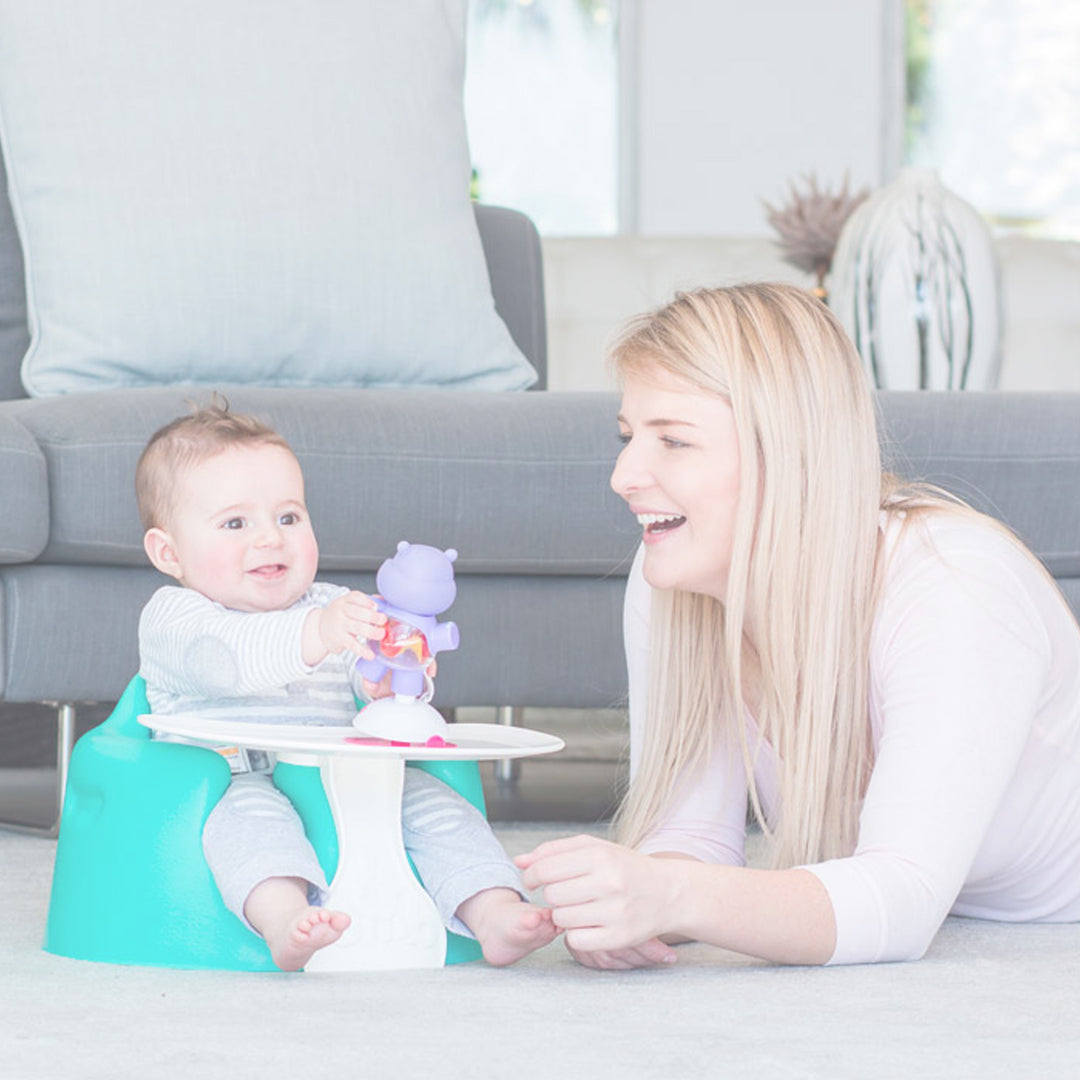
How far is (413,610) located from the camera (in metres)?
1.23

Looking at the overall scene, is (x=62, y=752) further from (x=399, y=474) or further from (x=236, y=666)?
(x=236, y=666)

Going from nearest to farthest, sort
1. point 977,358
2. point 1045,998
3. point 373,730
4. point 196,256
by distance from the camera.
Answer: point 1045,998 → point 373,730 → point 196,256 → point 977,358

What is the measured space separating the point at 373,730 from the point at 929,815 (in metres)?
0.39

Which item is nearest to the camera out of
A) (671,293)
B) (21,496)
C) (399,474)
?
(21,496)

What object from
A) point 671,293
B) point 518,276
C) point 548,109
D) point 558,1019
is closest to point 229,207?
point 518,276

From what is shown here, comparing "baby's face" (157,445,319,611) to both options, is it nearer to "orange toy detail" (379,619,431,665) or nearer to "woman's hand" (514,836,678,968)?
"orange toy detail" (379,619,431,665)

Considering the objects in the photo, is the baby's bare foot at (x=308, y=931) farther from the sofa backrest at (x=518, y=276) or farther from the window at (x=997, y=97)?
the window at (x=997, y=97)

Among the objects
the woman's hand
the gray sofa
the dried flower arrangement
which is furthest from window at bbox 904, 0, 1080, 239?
the woman's hand

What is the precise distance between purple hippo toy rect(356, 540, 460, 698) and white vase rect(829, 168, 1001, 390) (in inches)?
59.7

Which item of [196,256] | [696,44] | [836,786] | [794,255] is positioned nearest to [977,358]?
[794,255]

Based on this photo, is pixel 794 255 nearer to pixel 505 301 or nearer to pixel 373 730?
pixel 505 301

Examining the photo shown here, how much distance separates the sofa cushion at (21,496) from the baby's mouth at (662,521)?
0.69 meters

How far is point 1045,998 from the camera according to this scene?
3.60 ft

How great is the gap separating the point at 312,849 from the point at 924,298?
167 centimetres
